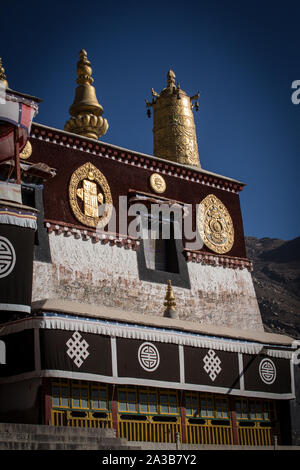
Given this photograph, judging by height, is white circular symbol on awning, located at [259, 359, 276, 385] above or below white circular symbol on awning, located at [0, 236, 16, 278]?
below

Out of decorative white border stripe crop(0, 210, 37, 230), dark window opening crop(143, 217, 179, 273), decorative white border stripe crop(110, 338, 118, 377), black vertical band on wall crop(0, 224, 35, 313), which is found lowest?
decorative white border stripe crop(110, 338, 118, 377)

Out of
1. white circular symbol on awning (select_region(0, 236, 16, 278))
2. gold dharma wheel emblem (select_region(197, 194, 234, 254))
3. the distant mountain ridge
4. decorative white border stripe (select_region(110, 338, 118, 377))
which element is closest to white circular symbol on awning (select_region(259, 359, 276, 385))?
decorative white border stripe (select_region(110, 338, 118, 377))

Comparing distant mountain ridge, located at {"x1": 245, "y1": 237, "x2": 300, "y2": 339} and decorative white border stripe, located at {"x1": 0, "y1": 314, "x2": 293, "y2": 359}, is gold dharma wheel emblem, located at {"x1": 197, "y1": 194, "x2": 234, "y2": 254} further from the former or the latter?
distant mountain ridge, located at {"x1": 245, "y1": 237, "x2": 300, "y2": 339}

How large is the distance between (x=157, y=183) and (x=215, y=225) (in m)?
2.08

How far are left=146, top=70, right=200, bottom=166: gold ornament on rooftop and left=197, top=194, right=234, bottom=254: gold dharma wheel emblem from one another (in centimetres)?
181

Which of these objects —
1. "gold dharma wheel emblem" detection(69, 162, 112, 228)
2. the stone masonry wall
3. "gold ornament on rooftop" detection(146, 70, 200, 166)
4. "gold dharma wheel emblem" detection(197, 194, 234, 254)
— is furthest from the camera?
"gold ornament on rooftop" detection(146, 70, 200, 166)

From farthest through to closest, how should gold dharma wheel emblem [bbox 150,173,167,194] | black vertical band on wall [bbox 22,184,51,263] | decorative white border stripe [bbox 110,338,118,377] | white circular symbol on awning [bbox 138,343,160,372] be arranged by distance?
gold dharma wheel emblem [bbox 150,173,167,194]
black vertical band on wall [bbox 22,184,51,263]
white circular symbol on awning [bbox 138,343,160,372]
decorative white border stripe [bbox 110,338,118,377]

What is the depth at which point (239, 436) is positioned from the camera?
1473cm

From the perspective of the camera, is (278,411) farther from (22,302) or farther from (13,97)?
(13,97)

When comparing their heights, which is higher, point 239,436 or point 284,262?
point 284,262

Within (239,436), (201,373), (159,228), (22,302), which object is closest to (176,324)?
(201,373)

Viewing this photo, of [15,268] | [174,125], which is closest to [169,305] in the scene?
[15,268]

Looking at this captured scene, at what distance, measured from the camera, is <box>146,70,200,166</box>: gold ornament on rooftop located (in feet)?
71.6

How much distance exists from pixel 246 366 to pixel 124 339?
316 centimetres
